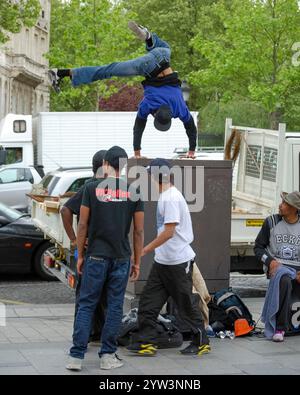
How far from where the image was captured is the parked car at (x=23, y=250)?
15133mm

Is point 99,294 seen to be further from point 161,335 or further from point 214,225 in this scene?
point 214,225

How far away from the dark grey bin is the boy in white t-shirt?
1.42m

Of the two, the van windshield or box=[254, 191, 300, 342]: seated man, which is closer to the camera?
box=[254, 191, 300, 342]: seated man

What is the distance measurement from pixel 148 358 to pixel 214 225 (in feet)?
7.53

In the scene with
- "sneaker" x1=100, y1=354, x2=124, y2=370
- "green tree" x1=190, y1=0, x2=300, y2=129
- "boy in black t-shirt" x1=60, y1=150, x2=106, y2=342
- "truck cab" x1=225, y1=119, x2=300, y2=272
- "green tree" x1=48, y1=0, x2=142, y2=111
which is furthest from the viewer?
"green tree" x1=48, y1=0, x2=142, y2=111

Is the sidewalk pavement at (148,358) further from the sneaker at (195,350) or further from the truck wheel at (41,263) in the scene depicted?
the truck wheel at (41,263)

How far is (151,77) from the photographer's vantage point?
10.6 metres

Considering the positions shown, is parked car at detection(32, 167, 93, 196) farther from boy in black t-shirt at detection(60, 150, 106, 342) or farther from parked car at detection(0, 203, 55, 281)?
boy in black t-shirt at detection(60, 150, 106, 342)

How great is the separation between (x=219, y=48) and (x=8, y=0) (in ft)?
31.9

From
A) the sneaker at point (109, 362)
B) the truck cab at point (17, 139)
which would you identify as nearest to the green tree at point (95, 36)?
the truck cab at point (17, 139)

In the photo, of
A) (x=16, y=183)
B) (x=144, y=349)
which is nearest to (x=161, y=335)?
(x=144, y=349)

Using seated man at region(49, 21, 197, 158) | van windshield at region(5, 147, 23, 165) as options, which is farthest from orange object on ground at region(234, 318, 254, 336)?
van windshield at region(5, 147, 23, 165)

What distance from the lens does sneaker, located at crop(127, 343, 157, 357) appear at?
906 cm

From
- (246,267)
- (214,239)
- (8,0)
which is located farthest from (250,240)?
(8,0)
